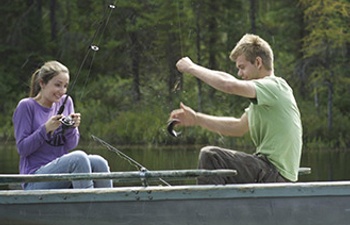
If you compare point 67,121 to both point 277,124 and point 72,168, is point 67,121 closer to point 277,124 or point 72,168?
point 72,168

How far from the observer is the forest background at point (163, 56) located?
A: 2094 centimetres

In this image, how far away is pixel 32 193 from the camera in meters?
5.77

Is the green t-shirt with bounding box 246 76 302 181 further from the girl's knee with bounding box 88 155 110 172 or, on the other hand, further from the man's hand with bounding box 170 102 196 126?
the girl's knee with bounding box 88 155 110 172

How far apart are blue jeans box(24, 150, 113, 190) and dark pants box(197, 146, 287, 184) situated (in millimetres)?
779

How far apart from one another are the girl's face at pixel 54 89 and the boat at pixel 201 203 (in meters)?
0.76

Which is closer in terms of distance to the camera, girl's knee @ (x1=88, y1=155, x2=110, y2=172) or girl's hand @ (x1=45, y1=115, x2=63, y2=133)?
girl's hand @ (x1=45, y1=115, x2=63, y2=133)

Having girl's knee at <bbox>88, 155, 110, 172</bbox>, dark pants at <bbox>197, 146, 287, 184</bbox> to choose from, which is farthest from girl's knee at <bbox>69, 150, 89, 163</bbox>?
dark pants at <bbox>197, 146, 287, 184</bbox>

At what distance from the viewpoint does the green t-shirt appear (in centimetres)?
561

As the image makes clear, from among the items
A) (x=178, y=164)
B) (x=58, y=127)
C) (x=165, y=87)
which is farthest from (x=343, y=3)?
(x=58, y=127)

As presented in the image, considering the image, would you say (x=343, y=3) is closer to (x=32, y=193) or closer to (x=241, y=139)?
(x=241, y=139)

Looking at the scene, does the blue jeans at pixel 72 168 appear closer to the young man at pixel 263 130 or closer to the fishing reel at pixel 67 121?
the fishing reel at pixel 67 121

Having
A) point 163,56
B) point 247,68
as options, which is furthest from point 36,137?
point 163,56

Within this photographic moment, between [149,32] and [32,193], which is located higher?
[149,32]

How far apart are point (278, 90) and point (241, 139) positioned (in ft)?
47.8
